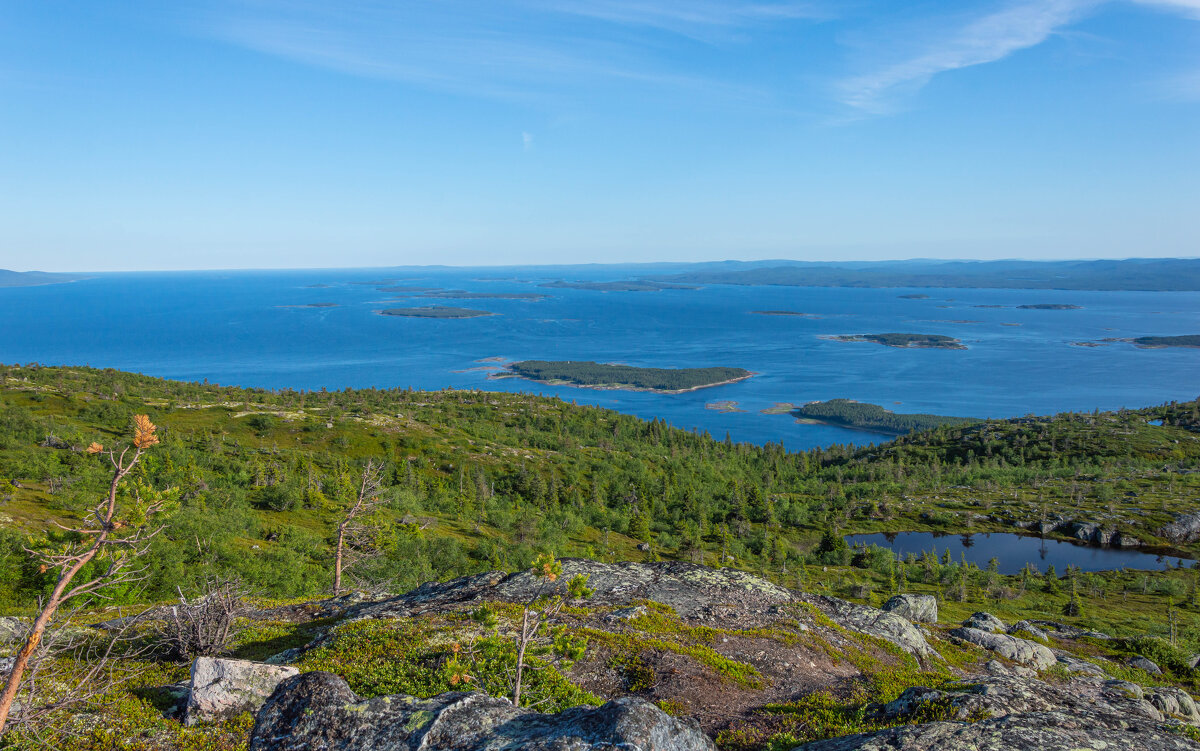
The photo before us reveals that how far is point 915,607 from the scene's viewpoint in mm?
30562

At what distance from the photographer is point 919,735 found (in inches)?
381

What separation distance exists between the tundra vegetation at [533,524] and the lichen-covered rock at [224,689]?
1.41ft

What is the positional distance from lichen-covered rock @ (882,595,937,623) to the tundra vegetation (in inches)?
269

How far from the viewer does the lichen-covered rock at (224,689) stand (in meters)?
11.5

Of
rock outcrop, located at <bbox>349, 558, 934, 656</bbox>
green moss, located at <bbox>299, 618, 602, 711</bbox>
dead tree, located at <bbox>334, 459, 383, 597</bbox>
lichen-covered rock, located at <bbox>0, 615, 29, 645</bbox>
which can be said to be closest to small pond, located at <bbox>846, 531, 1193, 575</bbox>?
rock outcrop, located at <bbox>349, 558, 934, 656</bbox>

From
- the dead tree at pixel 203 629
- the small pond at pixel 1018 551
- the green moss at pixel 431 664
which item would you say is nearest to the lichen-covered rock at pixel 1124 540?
the small pond at pixel 1018 551

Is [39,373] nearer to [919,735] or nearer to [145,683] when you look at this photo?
[145,683]

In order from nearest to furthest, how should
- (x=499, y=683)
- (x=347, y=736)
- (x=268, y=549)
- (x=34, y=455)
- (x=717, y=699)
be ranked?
1. (x=347, y=736)
2. (x=499, y=683)
3. (x=717, y=699)
4. (x=268, y=549)
5. (x=34, y=455)

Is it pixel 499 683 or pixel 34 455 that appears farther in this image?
pixel 34 455

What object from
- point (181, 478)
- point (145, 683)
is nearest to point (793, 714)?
point (145, 683)

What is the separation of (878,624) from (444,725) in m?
17.6

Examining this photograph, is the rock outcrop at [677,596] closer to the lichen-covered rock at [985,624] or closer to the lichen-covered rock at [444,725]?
the lichen-covered rock at [985,624]

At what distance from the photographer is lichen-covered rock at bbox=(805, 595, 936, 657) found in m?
20.5

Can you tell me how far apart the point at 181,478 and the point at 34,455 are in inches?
444
